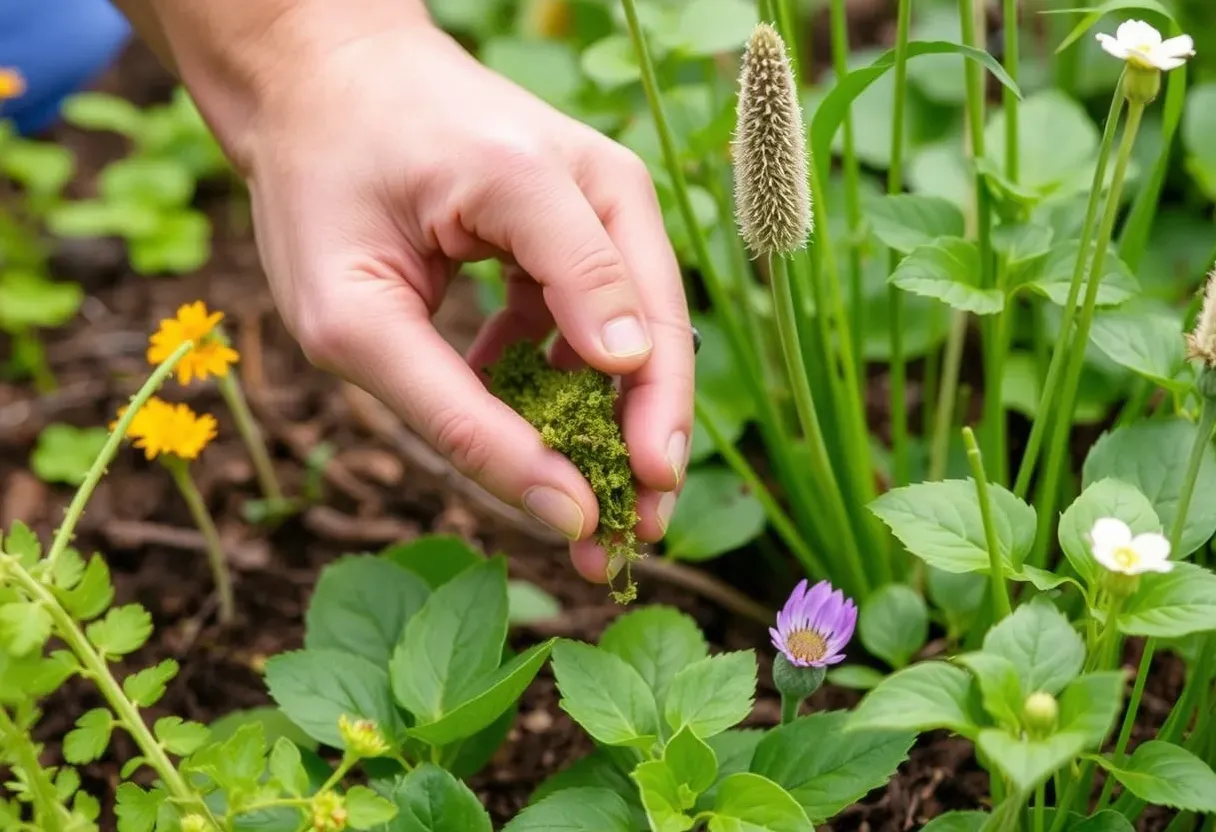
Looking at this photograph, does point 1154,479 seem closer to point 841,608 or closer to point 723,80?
point 841,608

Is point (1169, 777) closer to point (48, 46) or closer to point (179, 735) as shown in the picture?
point (179, 735)

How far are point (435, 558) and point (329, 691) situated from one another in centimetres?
20

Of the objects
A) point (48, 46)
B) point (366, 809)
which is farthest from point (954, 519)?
point (48, 46)

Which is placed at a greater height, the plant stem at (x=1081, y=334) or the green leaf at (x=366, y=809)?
the plant stem at (x=1081, y=334)

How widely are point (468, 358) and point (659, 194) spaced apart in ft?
0.68

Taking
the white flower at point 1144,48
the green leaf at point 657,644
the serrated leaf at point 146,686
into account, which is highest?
the white flower at point 1144,48

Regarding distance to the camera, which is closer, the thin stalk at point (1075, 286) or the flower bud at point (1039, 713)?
the flower bud at point (1039, 713)

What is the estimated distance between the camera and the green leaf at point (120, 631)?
70 centimetres

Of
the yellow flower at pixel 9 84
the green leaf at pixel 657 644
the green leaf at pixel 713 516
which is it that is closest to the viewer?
the green leaf at pixel 657 644

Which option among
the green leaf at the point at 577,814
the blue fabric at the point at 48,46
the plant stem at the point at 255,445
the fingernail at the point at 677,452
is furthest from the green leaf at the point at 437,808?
the blue fabric at the point at 48,46

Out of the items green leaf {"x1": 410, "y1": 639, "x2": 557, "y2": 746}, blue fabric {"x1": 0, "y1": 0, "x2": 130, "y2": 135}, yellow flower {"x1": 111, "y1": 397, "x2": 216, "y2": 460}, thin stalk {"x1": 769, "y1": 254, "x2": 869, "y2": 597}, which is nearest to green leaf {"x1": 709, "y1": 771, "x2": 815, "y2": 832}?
green leaf {"x1": 410, "y1": 639, "x2": 557, "y2": 746}

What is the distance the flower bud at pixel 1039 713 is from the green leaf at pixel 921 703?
0.03 m

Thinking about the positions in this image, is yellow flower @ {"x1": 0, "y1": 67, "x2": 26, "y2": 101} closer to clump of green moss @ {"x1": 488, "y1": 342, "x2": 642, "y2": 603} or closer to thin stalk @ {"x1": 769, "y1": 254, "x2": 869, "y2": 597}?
clump of green moss @ {"x1": 488, "y1": 342, "x2": 642, "y2": 603}

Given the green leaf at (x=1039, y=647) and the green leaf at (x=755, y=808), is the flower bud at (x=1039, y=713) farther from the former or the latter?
the green leaf at (x=755, y=808)
